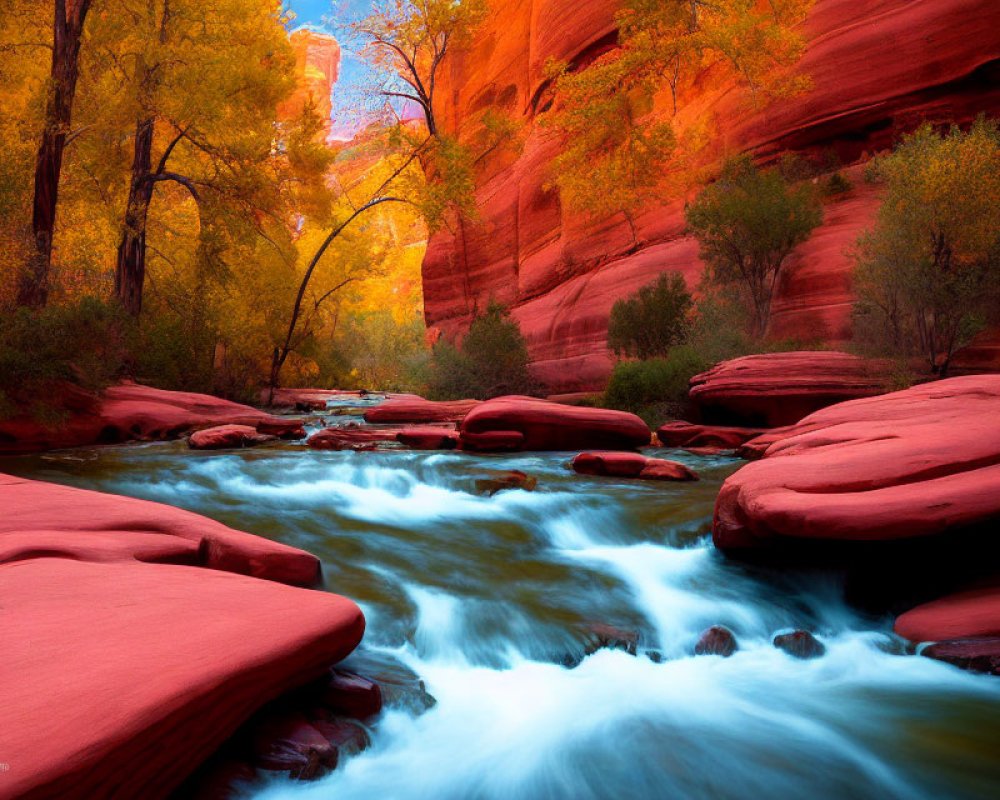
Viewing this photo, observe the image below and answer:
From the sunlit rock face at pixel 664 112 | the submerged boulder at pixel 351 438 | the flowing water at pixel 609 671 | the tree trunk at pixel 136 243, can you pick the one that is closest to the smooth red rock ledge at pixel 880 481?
the flowing water at pixel 609 671

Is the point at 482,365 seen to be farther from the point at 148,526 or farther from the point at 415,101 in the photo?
the point at 148,526

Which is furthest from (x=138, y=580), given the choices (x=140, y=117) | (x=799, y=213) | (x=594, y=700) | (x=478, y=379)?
(x=799, y=213)

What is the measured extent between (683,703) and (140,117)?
13.6m

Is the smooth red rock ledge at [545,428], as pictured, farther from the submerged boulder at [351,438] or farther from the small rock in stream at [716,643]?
the small rock in stream at [716,643]

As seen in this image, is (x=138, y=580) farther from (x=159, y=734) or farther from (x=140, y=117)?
(x=140, y=117)

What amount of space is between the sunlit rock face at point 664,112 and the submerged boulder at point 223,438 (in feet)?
40.4

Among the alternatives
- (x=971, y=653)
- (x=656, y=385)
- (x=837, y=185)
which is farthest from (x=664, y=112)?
(x=971, y=653)

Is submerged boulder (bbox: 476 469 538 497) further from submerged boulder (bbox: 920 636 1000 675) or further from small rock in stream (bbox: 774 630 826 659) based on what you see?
submerged boulder (bbox: 920 636 1000 675)

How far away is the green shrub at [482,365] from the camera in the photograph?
18.6 metres

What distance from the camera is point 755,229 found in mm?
16359

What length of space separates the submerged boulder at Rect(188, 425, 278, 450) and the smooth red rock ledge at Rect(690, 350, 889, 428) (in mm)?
7812

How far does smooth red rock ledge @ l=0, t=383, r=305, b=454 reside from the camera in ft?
29.6

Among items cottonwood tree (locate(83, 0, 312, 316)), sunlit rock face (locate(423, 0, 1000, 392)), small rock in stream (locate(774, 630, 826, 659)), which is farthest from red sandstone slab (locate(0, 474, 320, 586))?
sunlit rock face (locate(423, 0, 1000, 392))

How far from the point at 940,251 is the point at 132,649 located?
12.8m
